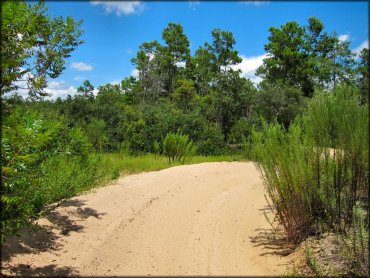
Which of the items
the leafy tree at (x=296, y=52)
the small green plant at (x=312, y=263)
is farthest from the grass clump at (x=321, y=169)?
the leafy tree at (x=296, y=52)

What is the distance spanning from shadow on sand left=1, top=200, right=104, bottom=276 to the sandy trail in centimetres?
1

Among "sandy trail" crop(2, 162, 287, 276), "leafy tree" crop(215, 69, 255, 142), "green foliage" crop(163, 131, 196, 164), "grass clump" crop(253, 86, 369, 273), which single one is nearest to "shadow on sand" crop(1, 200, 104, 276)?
"sandy trail" crop(2, 162, 287, 276)

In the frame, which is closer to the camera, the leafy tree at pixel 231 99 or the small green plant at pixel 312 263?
the small green plant at pixel 312 263

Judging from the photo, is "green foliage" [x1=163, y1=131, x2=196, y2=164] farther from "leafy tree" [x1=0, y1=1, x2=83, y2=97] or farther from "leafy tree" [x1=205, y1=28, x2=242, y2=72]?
"leafy tree" [x1=205, y1=28, x2=242, y2=72]

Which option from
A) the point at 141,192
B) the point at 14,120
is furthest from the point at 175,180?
the point at 14,120

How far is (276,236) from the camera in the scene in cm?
563

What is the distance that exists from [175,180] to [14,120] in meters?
6.28

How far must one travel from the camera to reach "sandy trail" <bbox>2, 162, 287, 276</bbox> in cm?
451

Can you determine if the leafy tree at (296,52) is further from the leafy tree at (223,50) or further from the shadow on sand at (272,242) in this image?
the shadow on sand at (272,242)

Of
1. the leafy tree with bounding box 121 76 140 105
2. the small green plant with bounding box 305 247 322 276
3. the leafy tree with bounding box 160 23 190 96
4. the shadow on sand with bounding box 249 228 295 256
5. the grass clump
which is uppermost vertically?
the leafy tree with bounding box 160 23 190 96

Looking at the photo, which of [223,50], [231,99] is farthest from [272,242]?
[223,50]

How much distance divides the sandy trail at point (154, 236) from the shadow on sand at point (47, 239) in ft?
0.04

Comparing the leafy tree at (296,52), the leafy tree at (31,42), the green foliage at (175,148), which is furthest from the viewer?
the leafy tree at (296,52)

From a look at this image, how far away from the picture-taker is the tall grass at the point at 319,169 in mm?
4676
